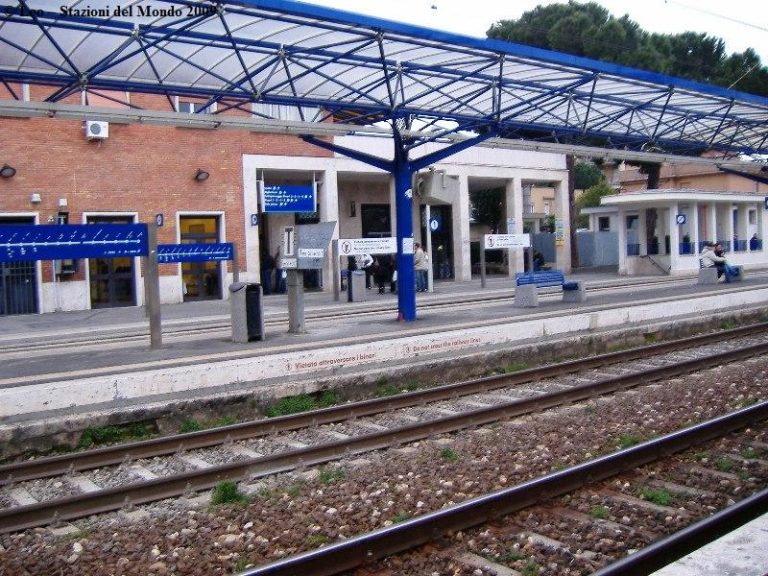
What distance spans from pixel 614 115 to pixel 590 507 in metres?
16.7

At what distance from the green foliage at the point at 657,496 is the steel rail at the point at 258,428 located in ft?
14.3

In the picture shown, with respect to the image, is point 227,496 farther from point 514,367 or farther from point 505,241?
point 505,241

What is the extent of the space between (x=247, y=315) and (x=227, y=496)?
25.3ft

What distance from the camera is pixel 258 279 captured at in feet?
99.8

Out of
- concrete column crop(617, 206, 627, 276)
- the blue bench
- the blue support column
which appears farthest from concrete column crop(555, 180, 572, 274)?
the blue support column

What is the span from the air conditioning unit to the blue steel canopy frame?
11.1 m

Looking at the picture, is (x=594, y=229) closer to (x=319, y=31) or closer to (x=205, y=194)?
(x=205, y=194)

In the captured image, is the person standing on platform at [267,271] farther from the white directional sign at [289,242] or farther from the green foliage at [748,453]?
the green foliage at [748,453]

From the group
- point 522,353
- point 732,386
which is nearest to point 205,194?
point 522,353

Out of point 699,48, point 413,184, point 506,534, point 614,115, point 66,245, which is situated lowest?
point 506,534

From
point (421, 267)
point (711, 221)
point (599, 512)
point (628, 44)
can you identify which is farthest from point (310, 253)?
point (628, 44)

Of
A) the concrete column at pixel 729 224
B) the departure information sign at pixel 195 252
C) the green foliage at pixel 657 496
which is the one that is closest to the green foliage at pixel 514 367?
the departure information sign at pixel 195 252

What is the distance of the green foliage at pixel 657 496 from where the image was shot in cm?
644

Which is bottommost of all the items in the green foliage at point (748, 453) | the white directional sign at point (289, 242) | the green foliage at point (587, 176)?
the green foliage at point (748, 453)
